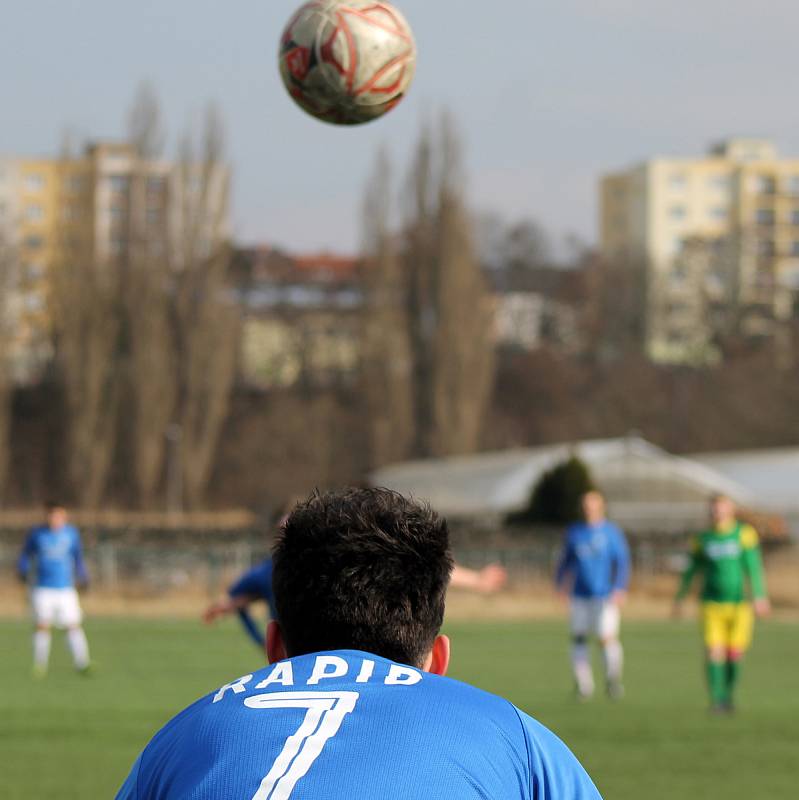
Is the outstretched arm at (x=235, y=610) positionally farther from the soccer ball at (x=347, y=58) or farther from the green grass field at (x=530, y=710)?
the soccer ball at (x=347, y=58)

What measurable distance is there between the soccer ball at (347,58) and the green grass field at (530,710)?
4.83m

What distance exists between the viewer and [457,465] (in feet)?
164

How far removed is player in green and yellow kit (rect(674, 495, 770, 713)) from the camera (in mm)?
14406

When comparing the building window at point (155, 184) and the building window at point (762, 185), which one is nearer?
the building window at point (155, 184)

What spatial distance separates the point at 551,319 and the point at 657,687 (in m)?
59.2

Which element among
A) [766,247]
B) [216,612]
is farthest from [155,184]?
[766,247]

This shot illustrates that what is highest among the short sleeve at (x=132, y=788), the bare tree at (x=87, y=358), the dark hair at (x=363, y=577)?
the dark hair at (x=363, y=577)

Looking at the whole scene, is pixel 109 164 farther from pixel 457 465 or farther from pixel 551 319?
pixel 551 319

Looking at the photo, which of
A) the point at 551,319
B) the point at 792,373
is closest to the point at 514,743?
the point at 792,373

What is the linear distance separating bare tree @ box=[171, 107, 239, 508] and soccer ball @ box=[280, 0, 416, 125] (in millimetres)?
44431

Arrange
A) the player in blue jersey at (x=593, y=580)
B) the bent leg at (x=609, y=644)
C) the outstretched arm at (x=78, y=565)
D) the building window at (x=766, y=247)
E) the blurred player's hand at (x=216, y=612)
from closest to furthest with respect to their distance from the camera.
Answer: the blurred player's hand at (x=216, y=612), the bent leg at (x=609, y=644), the player in blue jersey at (x=593, y=580), the outstretched arm at (x=78, y=565), the building window at (x=766, y=247)

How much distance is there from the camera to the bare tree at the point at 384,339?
5331cm

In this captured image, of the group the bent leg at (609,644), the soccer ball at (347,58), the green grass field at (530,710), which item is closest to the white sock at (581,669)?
the bent leg at (609,644)

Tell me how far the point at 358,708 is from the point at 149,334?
48937 mm
